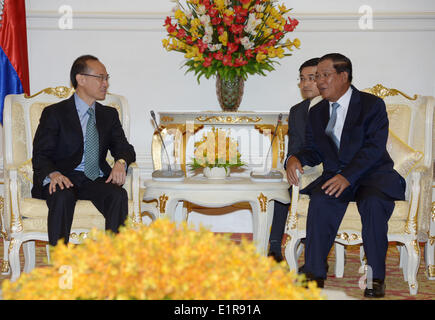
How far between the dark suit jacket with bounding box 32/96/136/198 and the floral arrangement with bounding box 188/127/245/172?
48 centimetres

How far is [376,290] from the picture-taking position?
3533mm

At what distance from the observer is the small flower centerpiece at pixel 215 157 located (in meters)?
4.09

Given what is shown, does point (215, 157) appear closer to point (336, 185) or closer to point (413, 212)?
point (336, 185)

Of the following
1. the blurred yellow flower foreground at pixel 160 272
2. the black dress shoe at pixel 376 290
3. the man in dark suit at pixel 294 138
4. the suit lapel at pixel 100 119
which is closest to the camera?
the blurred yellow flower foreground at pixel 160 272

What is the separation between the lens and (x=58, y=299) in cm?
142

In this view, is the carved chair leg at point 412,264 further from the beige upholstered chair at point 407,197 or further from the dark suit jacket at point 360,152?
the dark suit jacket at point 360,152

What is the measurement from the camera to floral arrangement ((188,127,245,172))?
13.4ft

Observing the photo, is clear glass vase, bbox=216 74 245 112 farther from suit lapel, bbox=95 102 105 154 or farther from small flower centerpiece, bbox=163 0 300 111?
suit lapel, bbox=95 102 105 154

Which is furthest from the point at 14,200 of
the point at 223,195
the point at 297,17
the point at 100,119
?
the point at 297,17

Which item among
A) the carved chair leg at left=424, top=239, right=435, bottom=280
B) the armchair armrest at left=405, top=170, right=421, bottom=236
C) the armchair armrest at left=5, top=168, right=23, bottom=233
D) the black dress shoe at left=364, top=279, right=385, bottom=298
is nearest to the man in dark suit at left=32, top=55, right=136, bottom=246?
the armchair armrest at left=5, top=168, right=23, bottom=233

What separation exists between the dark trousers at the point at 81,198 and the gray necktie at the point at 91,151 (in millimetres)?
64

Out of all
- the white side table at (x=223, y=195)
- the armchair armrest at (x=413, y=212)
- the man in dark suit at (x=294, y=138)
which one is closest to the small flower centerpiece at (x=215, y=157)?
the white side table at (x=223, y=195)

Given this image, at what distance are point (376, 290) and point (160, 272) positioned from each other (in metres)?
2.52
